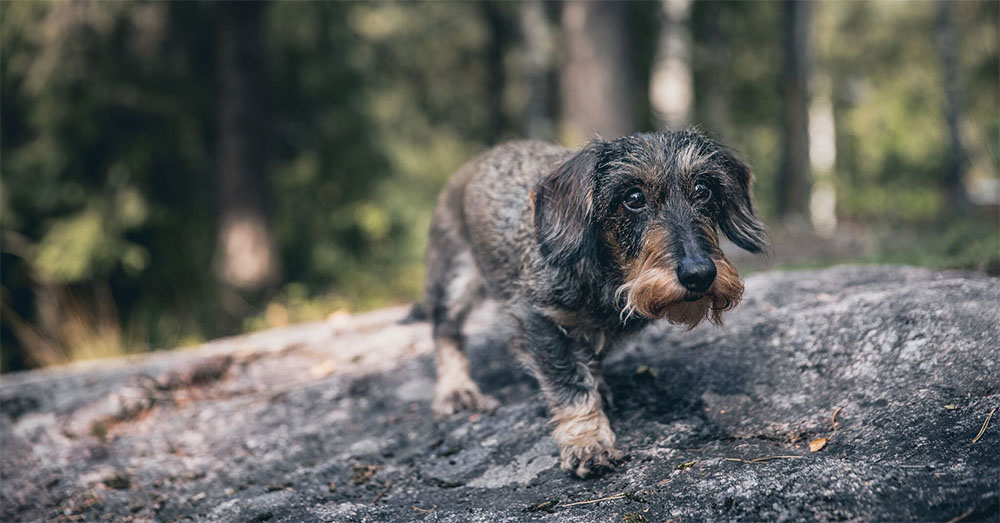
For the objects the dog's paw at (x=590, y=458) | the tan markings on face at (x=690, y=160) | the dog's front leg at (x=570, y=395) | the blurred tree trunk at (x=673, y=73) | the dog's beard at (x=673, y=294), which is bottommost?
the dog's paw at (x=590, y=458)

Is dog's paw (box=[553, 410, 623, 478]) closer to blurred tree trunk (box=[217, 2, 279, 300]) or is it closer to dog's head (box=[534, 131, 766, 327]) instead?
dog's head (box=[534, 131, 766, 327])

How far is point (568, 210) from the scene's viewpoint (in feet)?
11.3

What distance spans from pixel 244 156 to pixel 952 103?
927 cm

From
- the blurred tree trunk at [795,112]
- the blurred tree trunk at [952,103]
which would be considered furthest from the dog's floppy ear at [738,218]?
the blurred tree trunk at [952,103]

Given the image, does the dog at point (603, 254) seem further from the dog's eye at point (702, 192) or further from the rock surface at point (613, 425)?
the rock surface at point (613, 425)

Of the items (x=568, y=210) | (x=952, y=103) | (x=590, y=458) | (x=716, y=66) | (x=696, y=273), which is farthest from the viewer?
(x=716, y=66)

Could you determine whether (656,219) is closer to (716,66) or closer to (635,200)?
(635,200)

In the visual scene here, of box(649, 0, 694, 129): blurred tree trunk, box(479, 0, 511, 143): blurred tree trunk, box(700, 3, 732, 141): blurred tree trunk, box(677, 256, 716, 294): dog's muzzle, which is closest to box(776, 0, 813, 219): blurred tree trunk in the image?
box(649, 0, 694, 129): blurred tree trunk

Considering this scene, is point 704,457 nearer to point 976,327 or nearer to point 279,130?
point 976,327

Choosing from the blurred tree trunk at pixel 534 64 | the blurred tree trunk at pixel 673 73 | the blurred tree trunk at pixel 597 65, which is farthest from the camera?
the blurred tree trunk at pixel 534 64

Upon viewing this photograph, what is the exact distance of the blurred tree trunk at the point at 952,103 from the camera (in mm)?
10016

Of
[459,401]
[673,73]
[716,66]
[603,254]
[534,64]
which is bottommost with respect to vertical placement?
[459,401]

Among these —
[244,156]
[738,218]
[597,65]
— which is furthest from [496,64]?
[738,218]

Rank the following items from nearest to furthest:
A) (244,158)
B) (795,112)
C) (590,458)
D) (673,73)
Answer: (590,458)
(244,158)
(673,73)
(795,112)
